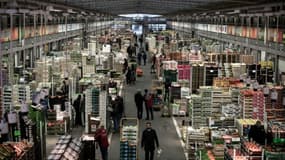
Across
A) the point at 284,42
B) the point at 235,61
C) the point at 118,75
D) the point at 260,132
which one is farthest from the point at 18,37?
the point at 260,132

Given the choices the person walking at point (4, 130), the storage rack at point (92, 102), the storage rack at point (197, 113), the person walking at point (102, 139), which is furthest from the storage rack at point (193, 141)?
the person walking at point (4, 130)

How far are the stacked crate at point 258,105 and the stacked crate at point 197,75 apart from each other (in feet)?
20.5

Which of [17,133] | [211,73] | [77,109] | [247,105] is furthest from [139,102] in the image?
[17,133]

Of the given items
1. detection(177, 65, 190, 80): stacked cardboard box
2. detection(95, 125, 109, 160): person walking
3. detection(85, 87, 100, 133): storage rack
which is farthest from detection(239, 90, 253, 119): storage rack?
detection(177, 65, 190, 80): stacked cardboard box

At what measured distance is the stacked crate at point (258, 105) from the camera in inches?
567

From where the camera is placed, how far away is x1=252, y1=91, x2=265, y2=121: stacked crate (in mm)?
14398

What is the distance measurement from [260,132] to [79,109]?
26.0 feet

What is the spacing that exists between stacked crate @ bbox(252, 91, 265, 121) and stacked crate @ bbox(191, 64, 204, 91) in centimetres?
626

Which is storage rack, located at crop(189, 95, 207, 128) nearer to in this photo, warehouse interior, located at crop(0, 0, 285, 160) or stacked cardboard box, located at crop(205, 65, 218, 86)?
warehouse interior, located at crop(0, 0, 285, 160)

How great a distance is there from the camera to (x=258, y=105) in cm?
1444

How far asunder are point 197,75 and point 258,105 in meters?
6.52

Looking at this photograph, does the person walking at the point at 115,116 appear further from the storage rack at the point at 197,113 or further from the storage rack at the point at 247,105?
the storage rack at the point at 247,105

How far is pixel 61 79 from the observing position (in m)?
20.5

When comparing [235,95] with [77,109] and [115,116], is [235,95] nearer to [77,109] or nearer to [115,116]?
[115,116]
